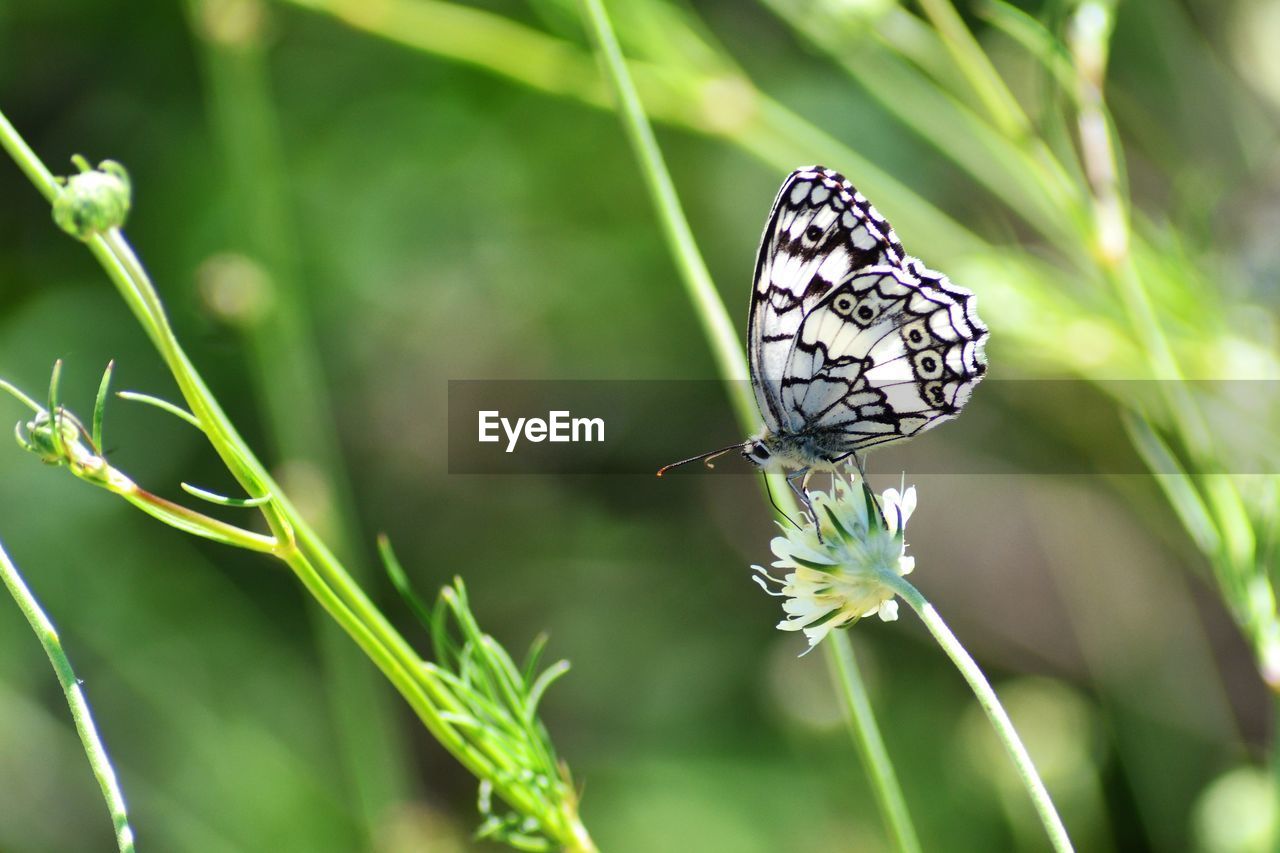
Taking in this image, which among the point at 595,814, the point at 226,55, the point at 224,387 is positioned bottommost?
the point at 595,814

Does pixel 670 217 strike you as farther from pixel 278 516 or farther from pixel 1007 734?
pixel 1007 734

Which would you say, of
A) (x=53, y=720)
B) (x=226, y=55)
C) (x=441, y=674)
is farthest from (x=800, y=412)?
(x=53, y=720)

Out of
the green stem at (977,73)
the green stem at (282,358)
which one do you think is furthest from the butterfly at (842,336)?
the green stem at (282,358)

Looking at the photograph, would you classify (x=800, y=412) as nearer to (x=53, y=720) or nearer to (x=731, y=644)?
(x=731, y=644)

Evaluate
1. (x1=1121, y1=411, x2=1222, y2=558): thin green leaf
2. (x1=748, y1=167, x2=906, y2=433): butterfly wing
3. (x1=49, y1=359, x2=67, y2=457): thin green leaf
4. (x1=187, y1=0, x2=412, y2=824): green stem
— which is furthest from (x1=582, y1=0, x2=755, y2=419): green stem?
(x1=187, y1=0, x2=412, y2=824): green stem

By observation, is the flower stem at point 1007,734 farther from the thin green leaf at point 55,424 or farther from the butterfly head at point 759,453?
the thin green leaf at point 55,424

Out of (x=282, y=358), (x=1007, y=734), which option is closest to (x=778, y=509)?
(x=1007, y=734)

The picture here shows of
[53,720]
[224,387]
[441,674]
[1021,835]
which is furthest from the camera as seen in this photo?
[224,387]

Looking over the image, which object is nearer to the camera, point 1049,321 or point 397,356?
point 1049,321

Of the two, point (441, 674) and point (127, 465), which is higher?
point (127, 465)
